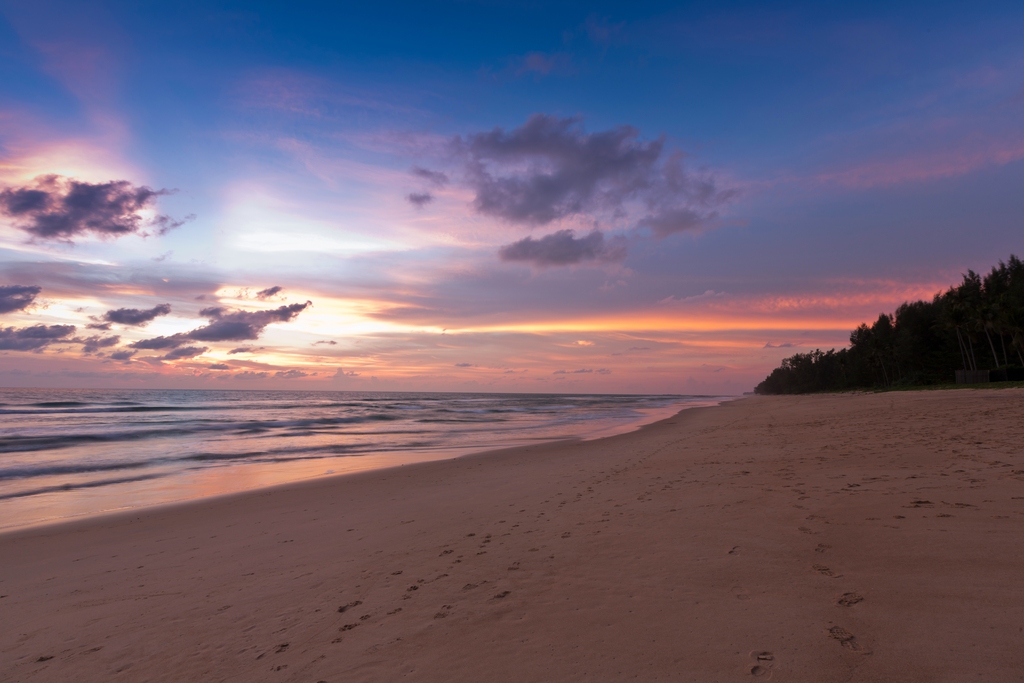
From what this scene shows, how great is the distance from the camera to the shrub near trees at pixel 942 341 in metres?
54.8

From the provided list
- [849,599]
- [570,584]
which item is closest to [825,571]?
[849,599]

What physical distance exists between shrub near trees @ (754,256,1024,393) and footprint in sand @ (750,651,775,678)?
59572mm

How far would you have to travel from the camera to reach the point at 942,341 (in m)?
76.4

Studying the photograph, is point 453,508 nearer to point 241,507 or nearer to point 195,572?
point 195,572

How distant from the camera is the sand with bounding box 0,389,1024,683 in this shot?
151 inches

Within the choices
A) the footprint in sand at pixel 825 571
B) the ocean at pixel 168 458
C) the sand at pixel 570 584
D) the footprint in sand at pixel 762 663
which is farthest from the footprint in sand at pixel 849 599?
the ocean at pixel 168 458

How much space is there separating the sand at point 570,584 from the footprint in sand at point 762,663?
0.02 meters

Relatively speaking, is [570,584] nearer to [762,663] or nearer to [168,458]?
[762,663]

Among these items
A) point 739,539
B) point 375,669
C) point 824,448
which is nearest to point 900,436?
point 824,448

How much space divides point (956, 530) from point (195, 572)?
944 cm

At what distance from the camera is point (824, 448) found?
12859 millimetres

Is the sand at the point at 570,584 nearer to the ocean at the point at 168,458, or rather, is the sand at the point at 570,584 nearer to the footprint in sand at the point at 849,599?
the footprint in sand at the point at 849,599

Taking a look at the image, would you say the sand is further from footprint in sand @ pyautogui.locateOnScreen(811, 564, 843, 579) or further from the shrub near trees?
the shrub near trees

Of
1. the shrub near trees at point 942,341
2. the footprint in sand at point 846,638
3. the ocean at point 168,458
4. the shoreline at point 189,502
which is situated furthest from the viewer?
the shrub near trees at point 942,341
